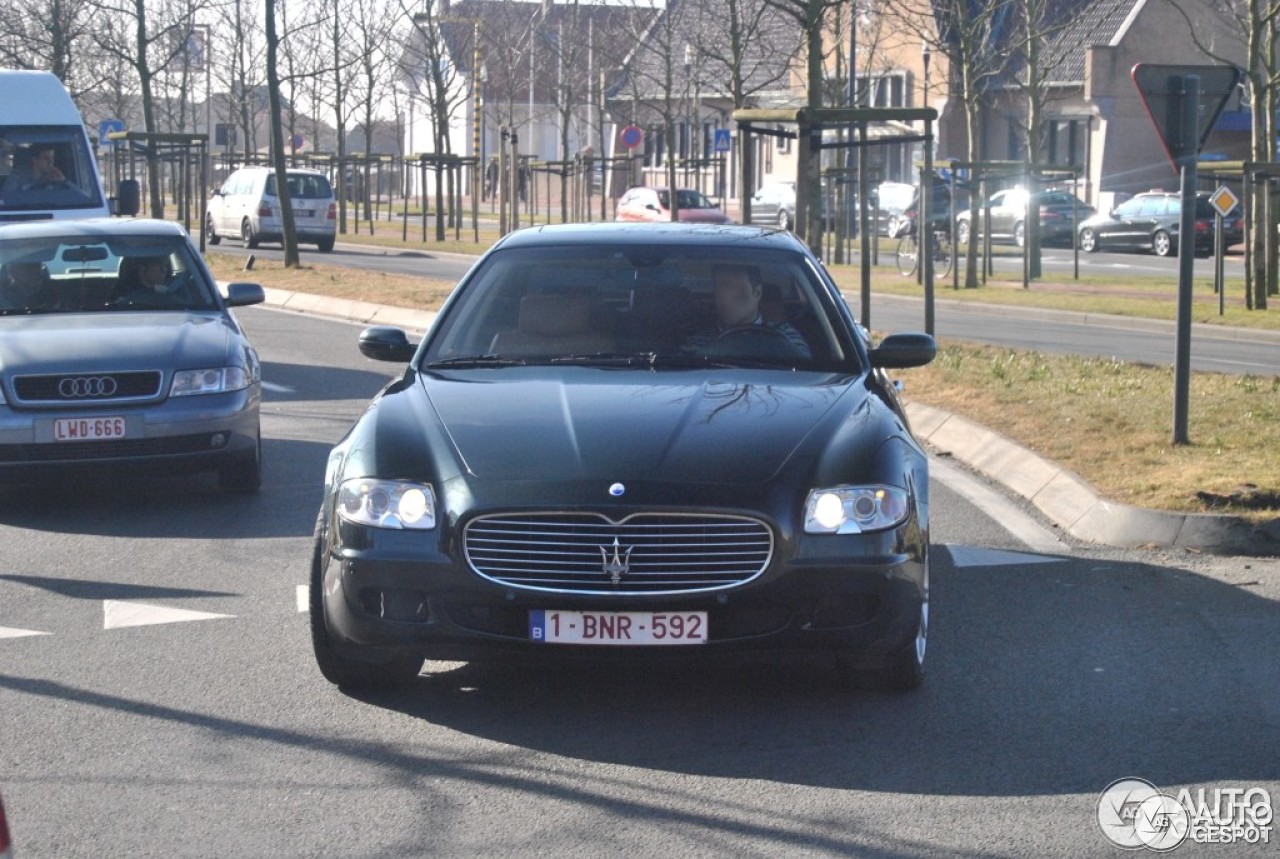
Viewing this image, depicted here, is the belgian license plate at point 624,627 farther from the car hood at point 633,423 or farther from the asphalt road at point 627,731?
the car hood at point 633,423

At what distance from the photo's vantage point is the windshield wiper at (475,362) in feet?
21.8

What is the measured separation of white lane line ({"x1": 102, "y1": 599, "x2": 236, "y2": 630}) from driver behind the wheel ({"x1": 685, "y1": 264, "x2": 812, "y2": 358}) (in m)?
2.18

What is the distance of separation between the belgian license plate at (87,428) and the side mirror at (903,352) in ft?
14.0

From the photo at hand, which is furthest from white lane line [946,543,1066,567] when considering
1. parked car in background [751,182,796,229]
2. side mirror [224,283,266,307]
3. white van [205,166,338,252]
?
parked car in background [751,182,796,229]

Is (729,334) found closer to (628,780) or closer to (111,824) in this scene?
(628,780)

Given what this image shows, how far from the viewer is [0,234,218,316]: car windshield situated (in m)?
10.6

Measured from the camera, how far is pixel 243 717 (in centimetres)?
558

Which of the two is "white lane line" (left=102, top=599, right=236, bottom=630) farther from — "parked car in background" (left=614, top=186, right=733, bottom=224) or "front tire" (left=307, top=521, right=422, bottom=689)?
"parked car in background" (left=614, top=186, right=733, bottom=224)

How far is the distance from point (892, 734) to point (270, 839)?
191 centimetres

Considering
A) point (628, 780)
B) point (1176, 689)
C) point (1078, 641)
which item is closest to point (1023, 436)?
point (1078, 641)

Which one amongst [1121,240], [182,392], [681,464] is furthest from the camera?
[1121,240]

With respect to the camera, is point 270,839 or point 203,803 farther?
point 203,803

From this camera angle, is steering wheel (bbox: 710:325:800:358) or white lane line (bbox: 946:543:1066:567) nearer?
steering wheel (bbox: 710:325:800:358)

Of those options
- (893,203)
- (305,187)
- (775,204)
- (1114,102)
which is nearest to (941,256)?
(305,187)
